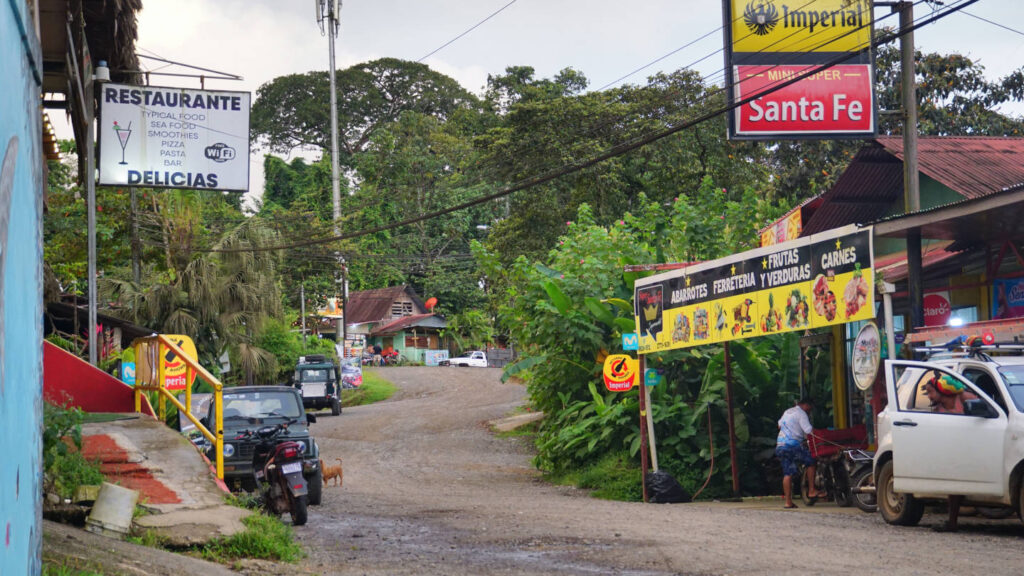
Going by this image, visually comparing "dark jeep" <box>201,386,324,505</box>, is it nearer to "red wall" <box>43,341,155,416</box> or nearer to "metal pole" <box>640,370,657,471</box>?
"red wall" <box>43,341,155,416</box>

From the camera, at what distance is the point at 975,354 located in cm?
1212

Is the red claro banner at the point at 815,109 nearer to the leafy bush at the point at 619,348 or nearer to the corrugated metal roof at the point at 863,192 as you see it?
the corrugated metal roof at the point at 863,192

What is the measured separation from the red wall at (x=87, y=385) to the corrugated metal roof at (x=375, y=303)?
2659 inches

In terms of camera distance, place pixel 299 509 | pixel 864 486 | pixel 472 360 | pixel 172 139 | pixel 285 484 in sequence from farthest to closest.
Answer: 1. pixel 472 360
2. pixel 172 139
3. pixel 864 486
4. pixel 285 484
5. pixel 299 509

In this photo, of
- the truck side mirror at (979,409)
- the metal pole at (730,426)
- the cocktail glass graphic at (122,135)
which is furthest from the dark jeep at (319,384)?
the truck side mirror at (979,409)

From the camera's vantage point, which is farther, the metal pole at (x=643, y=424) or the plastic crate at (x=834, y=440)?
the metal pole at (x=643, y=424)

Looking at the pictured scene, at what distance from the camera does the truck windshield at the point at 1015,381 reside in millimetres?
11375

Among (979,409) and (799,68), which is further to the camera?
(799,68)

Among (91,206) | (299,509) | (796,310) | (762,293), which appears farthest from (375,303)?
(299,509)

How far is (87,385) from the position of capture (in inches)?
624

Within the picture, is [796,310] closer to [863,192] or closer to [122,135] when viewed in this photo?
[863,192]

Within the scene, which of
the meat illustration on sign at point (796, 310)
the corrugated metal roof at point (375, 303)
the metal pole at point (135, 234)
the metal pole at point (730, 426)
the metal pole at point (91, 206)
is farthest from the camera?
the corrugated metal roof at point (375, 303)

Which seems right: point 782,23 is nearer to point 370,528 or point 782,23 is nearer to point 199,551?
point 370,528

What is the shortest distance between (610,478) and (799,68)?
7.89 metres
